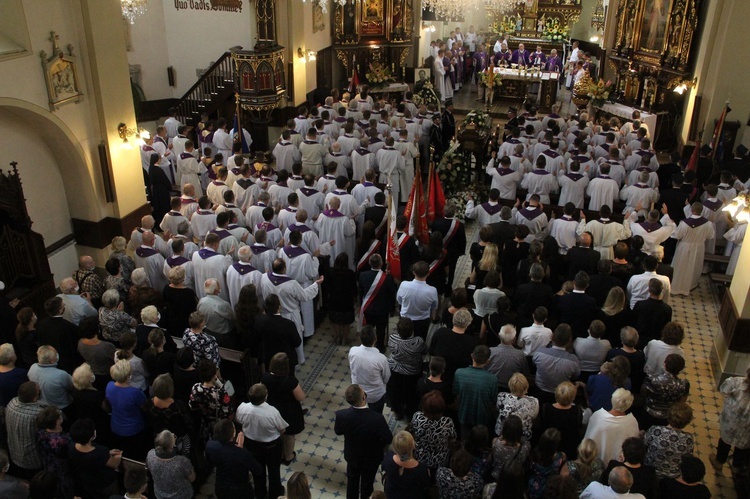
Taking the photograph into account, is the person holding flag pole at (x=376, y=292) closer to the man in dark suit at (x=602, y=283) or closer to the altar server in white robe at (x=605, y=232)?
the man in dark suit at (x=602, y=283)

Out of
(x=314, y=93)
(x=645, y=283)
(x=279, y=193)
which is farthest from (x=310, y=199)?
(x=314, y=93)

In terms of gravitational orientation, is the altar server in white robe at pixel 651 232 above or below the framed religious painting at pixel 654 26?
below

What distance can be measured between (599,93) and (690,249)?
30.6 feet

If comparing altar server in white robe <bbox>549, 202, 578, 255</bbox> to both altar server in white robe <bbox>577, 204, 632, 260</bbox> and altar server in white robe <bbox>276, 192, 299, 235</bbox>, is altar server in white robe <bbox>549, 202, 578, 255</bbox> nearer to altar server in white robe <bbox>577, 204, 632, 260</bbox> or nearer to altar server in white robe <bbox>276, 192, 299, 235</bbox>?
altar server in white robe <bbox>577, 204, 632, 260</bbox>

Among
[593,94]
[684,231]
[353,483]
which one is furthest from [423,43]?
[353,483]

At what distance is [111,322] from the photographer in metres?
7.52

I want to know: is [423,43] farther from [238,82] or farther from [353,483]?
[353,483]

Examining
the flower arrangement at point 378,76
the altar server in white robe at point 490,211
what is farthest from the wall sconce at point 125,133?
the flower arrangement at point 378,76

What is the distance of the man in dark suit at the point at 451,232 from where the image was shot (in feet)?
33.2

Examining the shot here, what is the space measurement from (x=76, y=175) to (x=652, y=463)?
8.92 metres

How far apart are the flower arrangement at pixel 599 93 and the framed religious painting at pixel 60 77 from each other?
1450 centimetres

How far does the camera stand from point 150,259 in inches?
362

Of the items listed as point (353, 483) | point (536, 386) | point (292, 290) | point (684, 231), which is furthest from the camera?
point (684, 231)

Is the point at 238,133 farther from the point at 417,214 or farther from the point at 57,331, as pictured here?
the point at 57,331
